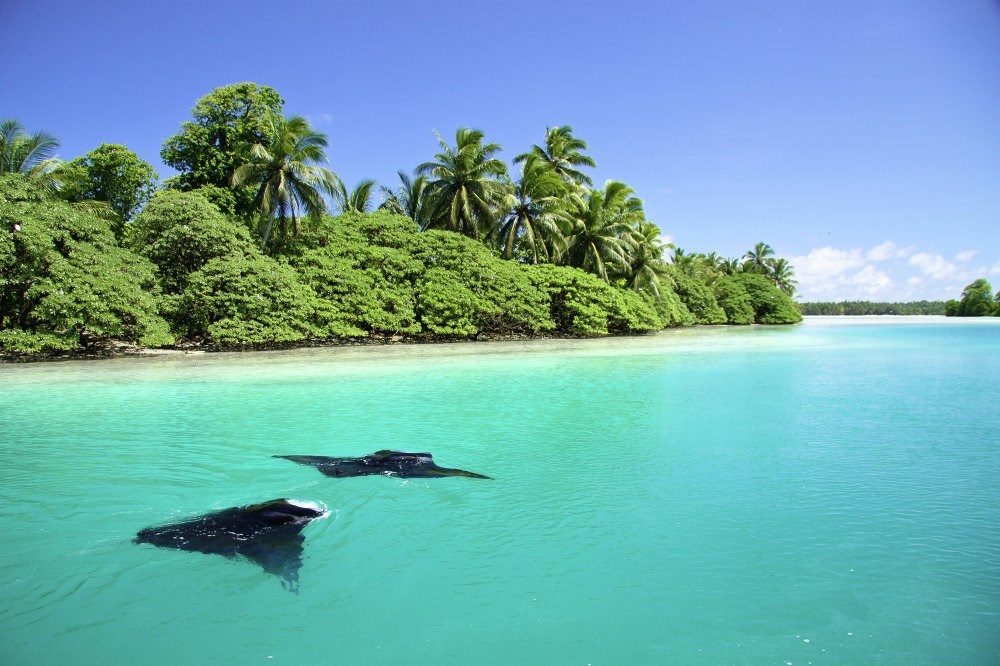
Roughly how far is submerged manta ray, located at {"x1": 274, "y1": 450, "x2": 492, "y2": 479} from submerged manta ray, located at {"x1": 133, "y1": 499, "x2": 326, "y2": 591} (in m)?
1.03

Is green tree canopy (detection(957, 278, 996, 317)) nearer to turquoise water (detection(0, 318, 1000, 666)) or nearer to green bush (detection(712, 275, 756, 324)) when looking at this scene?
green bush (detection(712, 275, 756, 324))

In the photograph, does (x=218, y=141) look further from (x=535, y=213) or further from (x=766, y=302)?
(x=766, y=302)

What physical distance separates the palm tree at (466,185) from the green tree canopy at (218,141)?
7.30 meters

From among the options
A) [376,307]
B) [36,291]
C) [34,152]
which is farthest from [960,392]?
[34,152]

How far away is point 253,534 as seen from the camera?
3941 millimetres

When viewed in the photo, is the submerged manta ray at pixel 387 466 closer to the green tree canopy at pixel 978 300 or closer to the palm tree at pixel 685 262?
the palm tree at pixel 685 262

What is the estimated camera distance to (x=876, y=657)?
261cm

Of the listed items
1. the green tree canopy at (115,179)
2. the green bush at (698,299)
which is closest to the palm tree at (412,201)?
the green tree canopy at (115,179)

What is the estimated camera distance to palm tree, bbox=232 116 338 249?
20516 mm

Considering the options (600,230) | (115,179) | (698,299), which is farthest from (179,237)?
(698,299)

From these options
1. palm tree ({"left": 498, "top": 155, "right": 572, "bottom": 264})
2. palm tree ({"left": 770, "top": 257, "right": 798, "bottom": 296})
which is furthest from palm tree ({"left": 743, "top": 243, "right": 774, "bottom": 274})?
palm tree ({"left": 498, "top": 155, "right": 572, "bottom": 264})

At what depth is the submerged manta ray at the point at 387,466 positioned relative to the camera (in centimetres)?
535

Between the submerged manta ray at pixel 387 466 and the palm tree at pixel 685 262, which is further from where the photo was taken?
the palm tree at pixel 685 262

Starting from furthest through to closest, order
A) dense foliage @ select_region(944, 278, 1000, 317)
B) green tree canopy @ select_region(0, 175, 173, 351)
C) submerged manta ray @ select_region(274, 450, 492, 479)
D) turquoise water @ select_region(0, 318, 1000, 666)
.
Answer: dense foliage @ select_region(944, 278, 1000, 317) < green tree canopy @ select_region(0, 175, 173, 351) < submerged manta ray @ select_region(274, 450, 492, 479) < turquoise water @ select_region(0, 318, 1000, 666)
